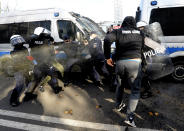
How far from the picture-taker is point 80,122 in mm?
2922

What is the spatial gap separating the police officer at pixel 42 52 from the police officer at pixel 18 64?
0.25 meters

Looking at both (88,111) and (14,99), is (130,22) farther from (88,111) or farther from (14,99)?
(14,99)

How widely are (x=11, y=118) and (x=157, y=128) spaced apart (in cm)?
297

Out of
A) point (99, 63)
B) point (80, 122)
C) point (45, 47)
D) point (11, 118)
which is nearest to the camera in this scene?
point (80, 122)

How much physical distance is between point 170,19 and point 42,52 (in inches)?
145

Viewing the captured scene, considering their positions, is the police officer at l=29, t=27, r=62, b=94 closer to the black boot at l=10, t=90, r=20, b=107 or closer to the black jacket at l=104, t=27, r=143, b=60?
the black boot at l=10, t=90, r=20, b=107

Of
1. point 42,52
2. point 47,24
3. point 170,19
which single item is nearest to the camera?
point 42,52

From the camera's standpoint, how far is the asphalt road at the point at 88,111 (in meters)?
2.80

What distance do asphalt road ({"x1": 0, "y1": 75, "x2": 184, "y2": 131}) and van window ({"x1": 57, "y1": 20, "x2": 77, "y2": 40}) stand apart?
1.90 metres

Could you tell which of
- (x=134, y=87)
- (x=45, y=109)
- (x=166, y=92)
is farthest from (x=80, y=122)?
(x=166, y=92)

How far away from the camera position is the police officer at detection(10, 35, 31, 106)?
3754 mm

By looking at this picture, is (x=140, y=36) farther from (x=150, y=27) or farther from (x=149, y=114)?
(x=149, y=114)

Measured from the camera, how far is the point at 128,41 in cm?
255

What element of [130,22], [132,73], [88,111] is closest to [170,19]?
[130,22]
